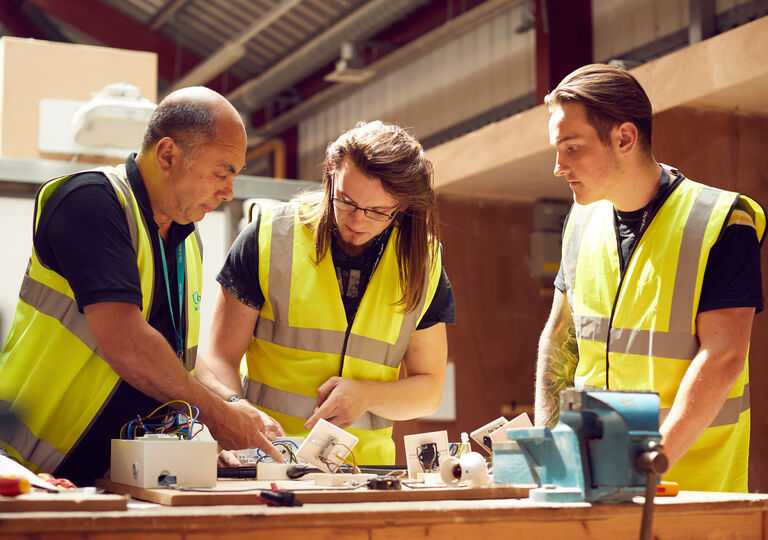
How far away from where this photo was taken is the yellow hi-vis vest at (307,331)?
252cm

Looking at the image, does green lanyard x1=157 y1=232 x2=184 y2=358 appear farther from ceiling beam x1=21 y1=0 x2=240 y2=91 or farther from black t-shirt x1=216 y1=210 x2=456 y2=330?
ceiling beam x1=21 y1=0 x2=240 y2=91

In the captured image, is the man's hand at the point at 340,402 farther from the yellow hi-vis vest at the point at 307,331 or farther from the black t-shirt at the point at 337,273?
the black t-shirt at the point at 337,273

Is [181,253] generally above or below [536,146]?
below

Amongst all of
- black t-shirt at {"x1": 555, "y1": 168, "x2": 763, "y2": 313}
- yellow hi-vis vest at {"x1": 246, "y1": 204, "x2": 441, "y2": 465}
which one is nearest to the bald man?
yellow hi-vis vest at {"x1": 246, "y1": 204, "x2": 441, "y2": 465}

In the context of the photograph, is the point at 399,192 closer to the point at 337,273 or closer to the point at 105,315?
the point at 337,273

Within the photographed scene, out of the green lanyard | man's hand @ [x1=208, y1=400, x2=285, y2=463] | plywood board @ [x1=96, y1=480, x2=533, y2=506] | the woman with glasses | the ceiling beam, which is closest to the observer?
plywood board @ [x1=96, y1=480, x2=533, y2=506]

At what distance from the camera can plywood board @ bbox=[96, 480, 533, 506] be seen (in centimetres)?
156

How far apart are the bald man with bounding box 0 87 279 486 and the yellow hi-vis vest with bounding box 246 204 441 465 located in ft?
1.11

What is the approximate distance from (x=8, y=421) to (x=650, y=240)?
5.07 feet

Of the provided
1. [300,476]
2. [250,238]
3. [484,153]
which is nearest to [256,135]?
[484,153]

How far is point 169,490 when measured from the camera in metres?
1.65

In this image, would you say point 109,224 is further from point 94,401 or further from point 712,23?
point 712,23

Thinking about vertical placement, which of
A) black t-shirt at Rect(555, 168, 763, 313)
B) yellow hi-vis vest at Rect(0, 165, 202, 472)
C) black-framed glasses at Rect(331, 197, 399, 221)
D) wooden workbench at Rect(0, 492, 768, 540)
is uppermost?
black-framed glasses at Rect(331, 197, 399, 221)

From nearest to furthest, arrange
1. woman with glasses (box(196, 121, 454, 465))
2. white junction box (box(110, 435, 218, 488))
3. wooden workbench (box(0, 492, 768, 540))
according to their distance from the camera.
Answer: wooden workbench (box(0, 492, 768, 540))
white junction box (box(110, 435, 218, 488))
woman with glasses (box(196, 121, 454, 465))
